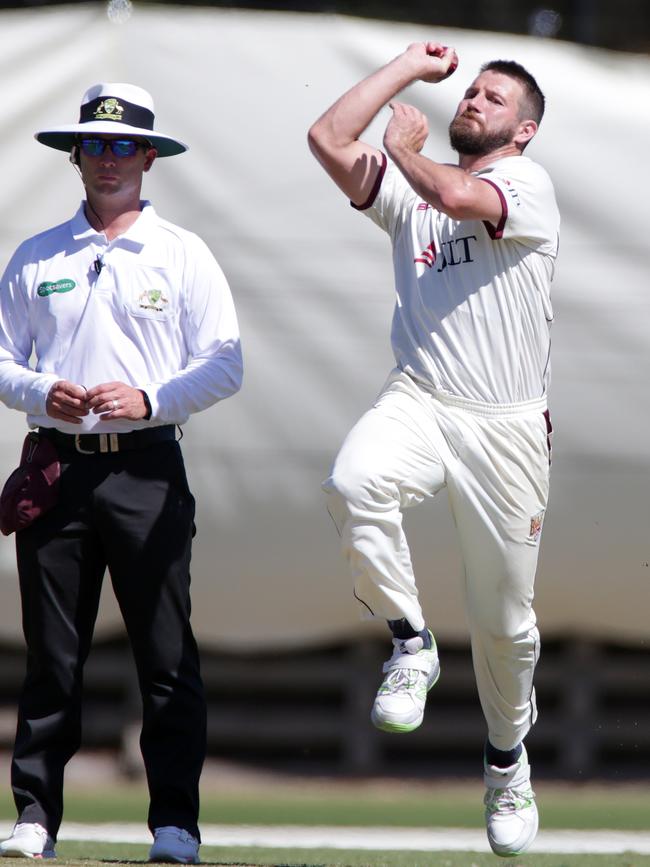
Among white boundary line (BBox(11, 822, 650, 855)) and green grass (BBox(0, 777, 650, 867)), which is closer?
green grass (BBox(0, 777, 650, 867))

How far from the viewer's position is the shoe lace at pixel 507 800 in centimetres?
453

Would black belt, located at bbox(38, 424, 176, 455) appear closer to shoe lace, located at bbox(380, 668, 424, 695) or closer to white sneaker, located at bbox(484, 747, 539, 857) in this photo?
shoe lace, located at bbox(380, 668, 424, 695)

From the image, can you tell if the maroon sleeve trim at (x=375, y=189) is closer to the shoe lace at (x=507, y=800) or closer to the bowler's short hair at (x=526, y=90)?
the bowler's short hair at (x=526, y=90)

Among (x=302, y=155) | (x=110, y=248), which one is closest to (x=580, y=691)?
(x=302, y=155)

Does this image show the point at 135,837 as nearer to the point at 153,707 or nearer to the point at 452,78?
the point at 153,707

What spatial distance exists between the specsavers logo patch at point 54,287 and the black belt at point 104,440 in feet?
1.26

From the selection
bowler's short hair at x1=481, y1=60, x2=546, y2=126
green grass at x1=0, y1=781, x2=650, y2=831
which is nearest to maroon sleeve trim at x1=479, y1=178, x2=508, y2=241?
bowler's short hair at x1=481, y1=60, x2=546, y2=126

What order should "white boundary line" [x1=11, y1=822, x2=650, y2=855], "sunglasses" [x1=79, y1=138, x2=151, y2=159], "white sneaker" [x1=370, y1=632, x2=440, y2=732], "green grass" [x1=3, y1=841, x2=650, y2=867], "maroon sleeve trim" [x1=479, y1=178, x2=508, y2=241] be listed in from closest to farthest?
"white sneaker" [x1=370, y1=632, x2=440, y2=732], "maroon sleeve trim" [x1=479, y1=178, x2=508, y2=241], "sunglasses" [x1=79, y1=138, x2=151, y2=159], "green grass" [x1=3, y1=841, x2=650, y2=867], "white boundary line" [x1=11, y1=822, x2=650, y2=855]

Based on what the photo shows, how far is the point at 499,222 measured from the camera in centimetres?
426

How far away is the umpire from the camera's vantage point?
4.34 metres

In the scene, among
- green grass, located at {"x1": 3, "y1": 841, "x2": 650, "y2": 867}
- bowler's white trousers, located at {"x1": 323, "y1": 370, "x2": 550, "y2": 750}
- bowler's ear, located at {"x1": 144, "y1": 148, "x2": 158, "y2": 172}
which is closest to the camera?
bowler's white trousers, located at {"x1": 323, "y1": 370, "x2": 550, "y2": 750}

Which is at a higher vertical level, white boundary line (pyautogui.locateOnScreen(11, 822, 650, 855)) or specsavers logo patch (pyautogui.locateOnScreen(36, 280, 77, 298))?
specsavers logo patch (pyautogui.locateOnScreen(36, 280, 77, 298))

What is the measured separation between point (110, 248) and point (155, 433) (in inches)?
21.6

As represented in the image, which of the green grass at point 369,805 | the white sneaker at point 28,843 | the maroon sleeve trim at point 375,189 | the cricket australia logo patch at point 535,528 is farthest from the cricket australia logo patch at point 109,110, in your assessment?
the green grass at point 369,805
